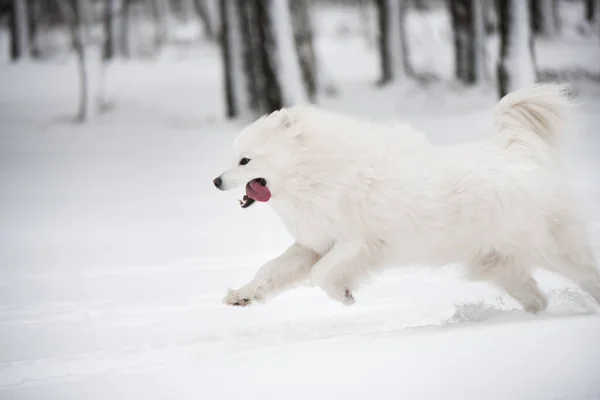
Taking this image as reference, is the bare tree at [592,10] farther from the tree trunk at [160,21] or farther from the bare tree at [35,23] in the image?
the bare tree at [35,23]

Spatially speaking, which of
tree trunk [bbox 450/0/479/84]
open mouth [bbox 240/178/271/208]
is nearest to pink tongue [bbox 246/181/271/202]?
open mouth [bbox 240/178/271/208]

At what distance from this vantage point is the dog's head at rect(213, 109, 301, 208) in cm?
459

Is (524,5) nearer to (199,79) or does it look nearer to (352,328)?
(352,328)

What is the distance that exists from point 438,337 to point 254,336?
112 centimetres

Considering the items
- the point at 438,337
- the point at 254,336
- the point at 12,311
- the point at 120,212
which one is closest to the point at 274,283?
the point at 254,336

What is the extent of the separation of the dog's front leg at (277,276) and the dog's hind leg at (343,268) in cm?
18

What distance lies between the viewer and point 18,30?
2033 centimetres

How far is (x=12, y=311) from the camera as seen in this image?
5.82 m

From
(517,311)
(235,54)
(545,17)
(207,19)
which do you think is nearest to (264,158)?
(517,311)

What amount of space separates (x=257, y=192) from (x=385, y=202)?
74 cm

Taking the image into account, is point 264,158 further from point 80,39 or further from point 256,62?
point 80,39

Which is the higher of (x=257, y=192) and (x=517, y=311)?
(x=257, y=192)

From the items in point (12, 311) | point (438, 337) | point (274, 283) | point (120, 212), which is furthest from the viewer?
point (120, 212)

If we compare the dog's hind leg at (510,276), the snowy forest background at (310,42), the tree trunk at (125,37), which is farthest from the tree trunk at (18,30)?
the dog's hind leg at (510,276)
